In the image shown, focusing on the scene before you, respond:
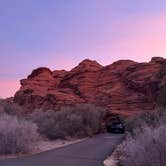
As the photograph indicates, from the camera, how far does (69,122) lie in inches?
1870

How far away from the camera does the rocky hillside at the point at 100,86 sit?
72.5 m

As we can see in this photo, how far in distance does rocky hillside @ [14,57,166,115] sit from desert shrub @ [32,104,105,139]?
1399 cm

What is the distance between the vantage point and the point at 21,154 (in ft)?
84.2

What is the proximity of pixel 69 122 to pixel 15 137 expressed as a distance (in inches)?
840

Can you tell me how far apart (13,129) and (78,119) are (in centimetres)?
2267

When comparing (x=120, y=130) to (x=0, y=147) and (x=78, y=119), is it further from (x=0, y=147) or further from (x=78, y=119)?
(x=0, y=147)

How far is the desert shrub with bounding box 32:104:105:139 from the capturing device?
42219 mm

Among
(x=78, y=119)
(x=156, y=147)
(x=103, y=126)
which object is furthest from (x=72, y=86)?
(x=156, y=147)

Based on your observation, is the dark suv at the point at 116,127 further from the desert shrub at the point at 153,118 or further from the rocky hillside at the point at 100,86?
the desert shrub at the point at 153,118

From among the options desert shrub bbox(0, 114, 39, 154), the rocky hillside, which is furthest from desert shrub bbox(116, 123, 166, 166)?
the rocky hillside

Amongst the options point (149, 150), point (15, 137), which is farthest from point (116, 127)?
point (149, 150)

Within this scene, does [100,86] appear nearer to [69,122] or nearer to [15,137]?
[69,122]

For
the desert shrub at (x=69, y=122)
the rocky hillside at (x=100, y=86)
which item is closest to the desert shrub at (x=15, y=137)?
the desert shrub at (x=69, y=122)

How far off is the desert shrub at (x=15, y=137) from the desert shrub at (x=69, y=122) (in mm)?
12940
